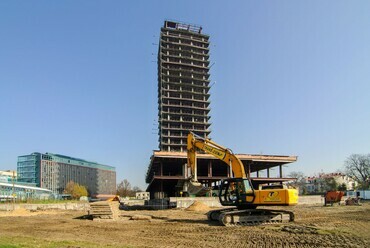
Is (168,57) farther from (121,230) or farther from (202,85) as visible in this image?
(121,230)

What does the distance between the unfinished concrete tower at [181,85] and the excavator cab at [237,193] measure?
9850cm

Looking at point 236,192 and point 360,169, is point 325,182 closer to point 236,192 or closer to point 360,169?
point 360,169

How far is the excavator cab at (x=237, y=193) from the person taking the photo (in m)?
19.4

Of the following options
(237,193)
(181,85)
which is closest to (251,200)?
(237,193)

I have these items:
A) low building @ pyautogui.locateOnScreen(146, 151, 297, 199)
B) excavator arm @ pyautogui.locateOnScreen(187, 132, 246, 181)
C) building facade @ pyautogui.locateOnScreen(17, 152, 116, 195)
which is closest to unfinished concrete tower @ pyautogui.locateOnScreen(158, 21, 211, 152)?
low building @ pyautogui.locateOnScreen(146, 151, 297, 199)

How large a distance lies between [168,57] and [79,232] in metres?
115

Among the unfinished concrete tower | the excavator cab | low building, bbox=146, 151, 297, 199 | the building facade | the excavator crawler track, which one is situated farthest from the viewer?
the building facade

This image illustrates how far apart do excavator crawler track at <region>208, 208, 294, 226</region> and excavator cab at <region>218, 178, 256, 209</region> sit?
453 millimetres

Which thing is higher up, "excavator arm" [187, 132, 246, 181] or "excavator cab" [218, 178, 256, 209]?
"excavator arm" [187, 132, 246, 181]

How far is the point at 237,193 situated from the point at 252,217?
1.53m

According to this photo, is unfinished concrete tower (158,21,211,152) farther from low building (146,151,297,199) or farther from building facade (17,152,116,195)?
building facade (17,152,116,195)

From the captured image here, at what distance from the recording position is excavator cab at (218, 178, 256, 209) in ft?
63.7

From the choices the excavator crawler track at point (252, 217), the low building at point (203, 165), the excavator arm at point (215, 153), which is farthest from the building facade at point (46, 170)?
the excavator crawler track at point (252, 217)

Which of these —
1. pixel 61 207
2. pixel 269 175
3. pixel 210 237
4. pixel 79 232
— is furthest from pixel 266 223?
pixel 269 175
